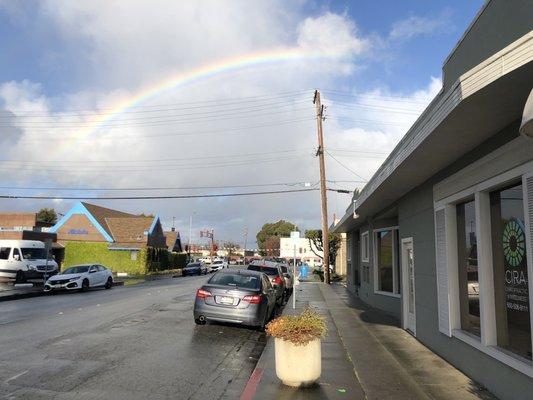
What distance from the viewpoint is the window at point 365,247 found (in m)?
19.9

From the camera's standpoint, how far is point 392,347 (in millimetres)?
10297

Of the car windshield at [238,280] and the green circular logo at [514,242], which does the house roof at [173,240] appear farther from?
the green circular logo at [514,242]

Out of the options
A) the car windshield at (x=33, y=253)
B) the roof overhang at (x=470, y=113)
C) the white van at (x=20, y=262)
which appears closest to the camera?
the roof overhang at (x=470, y=113)

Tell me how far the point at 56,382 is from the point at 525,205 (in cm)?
639

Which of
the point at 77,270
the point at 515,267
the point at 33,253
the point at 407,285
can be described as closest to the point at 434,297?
the point at 407,285

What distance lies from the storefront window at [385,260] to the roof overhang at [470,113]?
6757 mm

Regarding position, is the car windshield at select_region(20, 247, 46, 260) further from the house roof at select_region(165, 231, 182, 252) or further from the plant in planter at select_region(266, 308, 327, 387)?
the house roof at select_region(165, 231, 182, 252)

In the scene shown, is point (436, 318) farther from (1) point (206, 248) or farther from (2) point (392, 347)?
(1) point (206, 248)

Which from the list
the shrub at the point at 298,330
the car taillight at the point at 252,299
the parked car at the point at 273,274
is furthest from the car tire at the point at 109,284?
the shrub at the point at 298,330

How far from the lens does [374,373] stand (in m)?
7.87

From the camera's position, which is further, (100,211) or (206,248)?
(206,248)

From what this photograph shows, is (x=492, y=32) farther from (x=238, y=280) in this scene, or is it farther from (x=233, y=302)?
(x=238, y=280)

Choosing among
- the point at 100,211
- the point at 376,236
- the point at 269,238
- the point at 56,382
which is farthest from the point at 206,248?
the point at 56,382

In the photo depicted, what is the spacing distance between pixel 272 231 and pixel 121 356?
122659 mm
